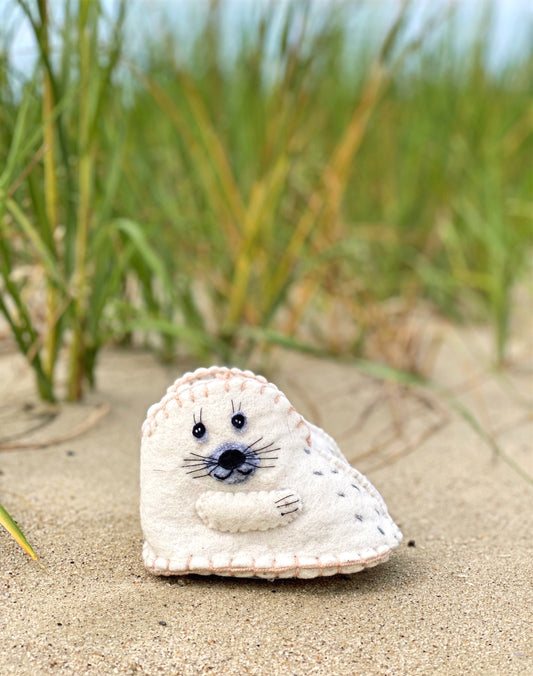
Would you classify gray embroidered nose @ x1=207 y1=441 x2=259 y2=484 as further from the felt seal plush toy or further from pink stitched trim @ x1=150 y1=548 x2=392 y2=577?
pink stitched trim @ x1=150 y1=548 x2=392 y2=577

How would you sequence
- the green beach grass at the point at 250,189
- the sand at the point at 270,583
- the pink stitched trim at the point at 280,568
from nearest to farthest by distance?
the sand at the point at 270,583 < the pink stitched trim at the point at 280,568 < the green beach grass at the point at 250,189

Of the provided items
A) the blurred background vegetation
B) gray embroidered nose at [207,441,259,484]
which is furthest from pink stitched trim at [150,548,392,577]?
the blurred background vegetation

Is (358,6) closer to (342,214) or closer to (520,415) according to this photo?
(342,214)

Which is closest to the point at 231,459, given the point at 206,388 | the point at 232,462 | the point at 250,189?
the point at 232,462

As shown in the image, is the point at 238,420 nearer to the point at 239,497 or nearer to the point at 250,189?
the point at 239,497

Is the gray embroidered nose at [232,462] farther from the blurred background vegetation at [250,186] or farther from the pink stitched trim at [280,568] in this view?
the blurred background vegetation at [250,186]

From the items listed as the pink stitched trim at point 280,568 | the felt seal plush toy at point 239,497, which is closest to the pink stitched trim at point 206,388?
the felt seal plush toy at point 239,497
